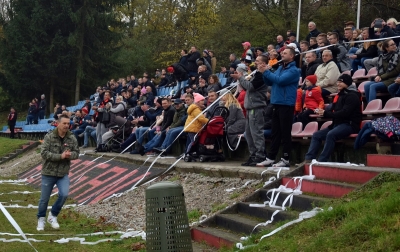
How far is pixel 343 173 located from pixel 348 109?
1673 millimetres

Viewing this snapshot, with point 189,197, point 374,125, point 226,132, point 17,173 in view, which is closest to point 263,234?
point 374,125

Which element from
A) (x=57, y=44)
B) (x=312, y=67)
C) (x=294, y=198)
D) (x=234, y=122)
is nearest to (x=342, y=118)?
(x=294, y=198)

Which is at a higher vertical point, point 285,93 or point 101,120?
point 285,93

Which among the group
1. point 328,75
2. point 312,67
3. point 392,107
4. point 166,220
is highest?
point 312,67

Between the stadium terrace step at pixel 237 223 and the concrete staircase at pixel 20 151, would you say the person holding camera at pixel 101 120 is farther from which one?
the stadium terrace step at pixel 237 223

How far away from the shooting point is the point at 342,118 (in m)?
10.2

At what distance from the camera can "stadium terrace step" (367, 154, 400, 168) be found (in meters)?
8.28

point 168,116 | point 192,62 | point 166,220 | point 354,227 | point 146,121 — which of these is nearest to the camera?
point 354,227

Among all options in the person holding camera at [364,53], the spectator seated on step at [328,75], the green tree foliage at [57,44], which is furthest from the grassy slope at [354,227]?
the green tree foliage at [57,44]

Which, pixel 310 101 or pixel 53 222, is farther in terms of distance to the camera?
pixel 310 101

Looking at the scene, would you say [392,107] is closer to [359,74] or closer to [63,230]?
[359,74]

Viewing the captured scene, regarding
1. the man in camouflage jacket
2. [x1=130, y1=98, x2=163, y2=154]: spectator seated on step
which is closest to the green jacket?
the man in camouflage jacket

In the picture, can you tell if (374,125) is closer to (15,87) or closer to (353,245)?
(353,245)

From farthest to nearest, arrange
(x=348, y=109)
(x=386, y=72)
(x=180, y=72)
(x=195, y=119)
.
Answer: (x=180, y=72), (x=195, y=119), (x=386, y=72), (x=348, y=109)
